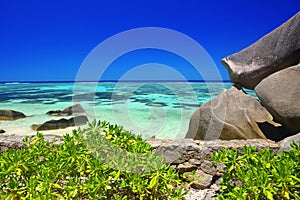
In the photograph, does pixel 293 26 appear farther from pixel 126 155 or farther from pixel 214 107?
pixel 126 155

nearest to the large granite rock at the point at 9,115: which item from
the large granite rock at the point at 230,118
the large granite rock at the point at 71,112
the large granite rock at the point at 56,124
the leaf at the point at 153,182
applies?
the large granite rock at the point at 71,112

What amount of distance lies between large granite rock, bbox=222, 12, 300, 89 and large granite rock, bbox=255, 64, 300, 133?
2.01ft

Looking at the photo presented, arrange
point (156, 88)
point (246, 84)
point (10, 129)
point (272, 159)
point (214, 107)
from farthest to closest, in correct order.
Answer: point (156, 88) < point (10, 129) < point (246, 84) < point (214, 107) < point (272, 159)

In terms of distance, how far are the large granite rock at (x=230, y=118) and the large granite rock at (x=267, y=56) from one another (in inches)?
17.7

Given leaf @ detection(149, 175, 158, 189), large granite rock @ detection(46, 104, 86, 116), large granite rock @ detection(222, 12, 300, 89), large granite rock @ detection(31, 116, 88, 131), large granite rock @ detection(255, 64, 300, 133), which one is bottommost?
large granite rock @ detection(31, 116, 88, 131)

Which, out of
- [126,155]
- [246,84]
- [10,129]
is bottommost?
[10,129]

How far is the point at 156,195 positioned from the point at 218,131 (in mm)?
3029

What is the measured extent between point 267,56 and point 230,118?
5.12 ft

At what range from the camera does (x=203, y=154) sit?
13.8ft

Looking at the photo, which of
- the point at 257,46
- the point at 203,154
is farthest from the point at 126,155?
the point at 257,46

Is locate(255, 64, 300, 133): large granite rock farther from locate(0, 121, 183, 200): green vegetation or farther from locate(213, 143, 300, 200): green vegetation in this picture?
locate(0, 121, 183, 200): green vegetation

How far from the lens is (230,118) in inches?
216

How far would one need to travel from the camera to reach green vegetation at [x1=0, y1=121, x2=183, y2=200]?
8.35 feet

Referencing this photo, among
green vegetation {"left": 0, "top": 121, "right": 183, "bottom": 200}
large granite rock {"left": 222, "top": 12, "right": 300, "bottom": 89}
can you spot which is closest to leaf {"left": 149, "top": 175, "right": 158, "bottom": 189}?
green vegetation {"left": 0, "top": 121, "right": 183, "bottom": 200}
